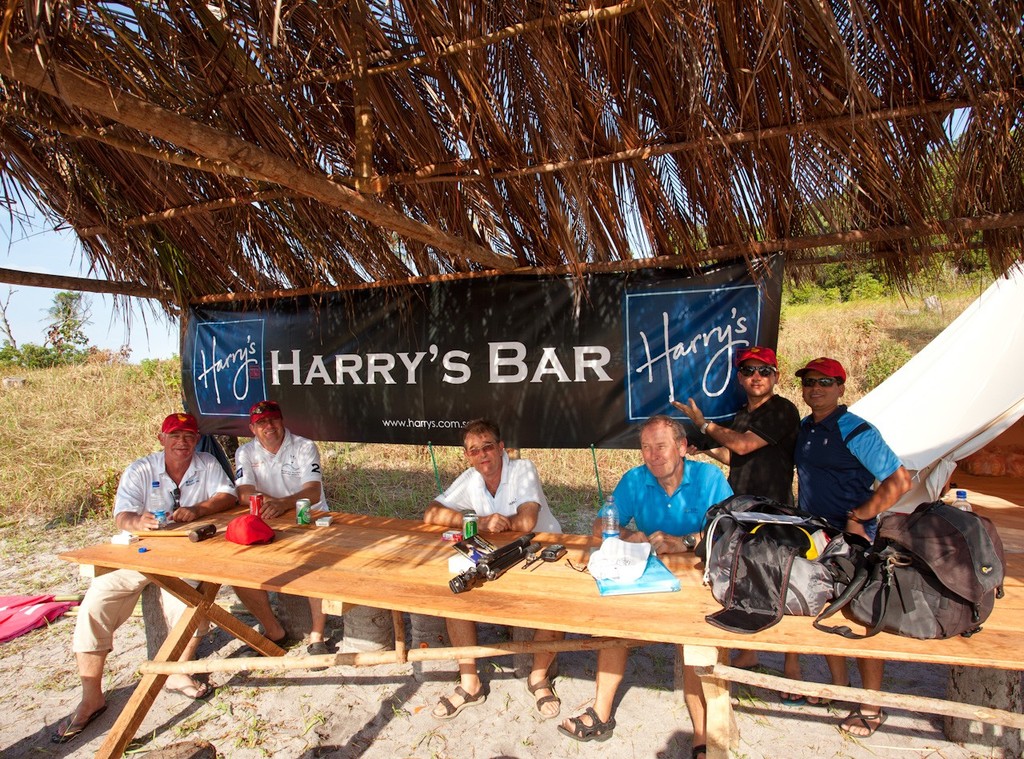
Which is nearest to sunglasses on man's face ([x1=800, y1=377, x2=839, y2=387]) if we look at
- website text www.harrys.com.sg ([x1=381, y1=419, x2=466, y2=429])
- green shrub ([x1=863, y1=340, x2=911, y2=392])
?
website text www.harrys.com.sg ([x1=381, y1=419, x2=466, y2=429])

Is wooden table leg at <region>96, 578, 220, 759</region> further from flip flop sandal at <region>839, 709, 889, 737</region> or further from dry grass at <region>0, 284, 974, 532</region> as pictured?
flip flop sandal at <region>839, 709, 889, 737</region>

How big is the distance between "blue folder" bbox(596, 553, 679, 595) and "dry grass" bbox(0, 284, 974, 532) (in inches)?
98.4

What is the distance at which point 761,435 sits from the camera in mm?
3062

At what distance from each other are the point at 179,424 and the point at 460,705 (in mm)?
2245

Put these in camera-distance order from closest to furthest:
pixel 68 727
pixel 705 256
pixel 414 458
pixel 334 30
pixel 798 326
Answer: pixel 334 30 → pixel 68 727 → pixel 705 256 → pixel 414 458 → pixel 798 326

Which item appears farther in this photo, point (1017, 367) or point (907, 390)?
point (907, 390)

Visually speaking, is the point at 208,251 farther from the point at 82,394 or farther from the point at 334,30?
the point at 82,394

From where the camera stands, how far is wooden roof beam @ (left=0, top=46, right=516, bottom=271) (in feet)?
4.53

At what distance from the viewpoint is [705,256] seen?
322 centimetres

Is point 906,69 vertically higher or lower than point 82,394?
higher

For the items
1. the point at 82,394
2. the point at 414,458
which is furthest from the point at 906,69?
the point at 82,394

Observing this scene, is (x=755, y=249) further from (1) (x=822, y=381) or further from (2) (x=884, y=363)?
(2) (x=884, y=363)

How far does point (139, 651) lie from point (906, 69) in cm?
495

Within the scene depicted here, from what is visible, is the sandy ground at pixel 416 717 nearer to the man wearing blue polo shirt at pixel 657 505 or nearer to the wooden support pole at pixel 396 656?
the man wearing blue polo shirt at pixel 657 505
